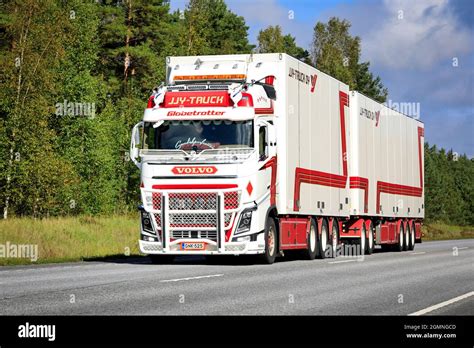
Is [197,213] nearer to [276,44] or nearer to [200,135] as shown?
[200,135]

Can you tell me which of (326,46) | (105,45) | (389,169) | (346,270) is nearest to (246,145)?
(346,270)

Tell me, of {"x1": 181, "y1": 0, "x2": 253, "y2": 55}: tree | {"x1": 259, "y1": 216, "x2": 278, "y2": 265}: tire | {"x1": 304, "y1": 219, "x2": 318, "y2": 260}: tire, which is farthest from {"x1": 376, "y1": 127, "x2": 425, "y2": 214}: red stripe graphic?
{"x1": 181, "y1": 0, "x2": 253, "y2": 55}: tree

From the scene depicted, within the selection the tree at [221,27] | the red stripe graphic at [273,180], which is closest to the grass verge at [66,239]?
the red stripe graphic at [273,180]

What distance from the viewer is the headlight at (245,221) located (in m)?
20.7

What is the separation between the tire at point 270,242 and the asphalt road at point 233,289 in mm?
347

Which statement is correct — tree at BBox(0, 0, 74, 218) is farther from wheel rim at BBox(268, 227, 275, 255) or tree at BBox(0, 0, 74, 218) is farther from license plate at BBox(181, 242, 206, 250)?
license plate at BBox(181, 242, 206, 250)

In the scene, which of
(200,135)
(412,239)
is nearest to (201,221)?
(200,135)

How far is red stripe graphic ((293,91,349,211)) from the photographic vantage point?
77.8 feet

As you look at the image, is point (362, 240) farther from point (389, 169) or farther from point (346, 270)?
point (346, 270)

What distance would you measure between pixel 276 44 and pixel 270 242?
67073 millimetres

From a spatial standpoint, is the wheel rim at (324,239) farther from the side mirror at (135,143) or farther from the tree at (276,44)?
the tree at (276,44)

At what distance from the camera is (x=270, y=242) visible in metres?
22.0
